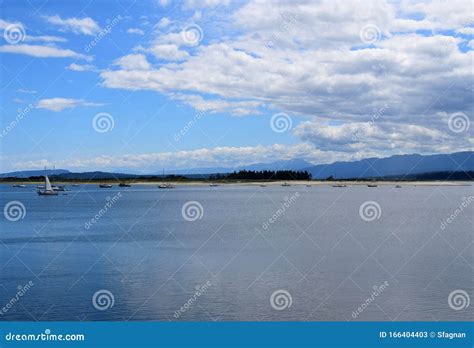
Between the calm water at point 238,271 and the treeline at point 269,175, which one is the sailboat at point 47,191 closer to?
the treeline at point 269,175

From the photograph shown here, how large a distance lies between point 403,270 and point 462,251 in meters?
8.06

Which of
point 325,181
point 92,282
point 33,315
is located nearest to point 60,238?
point 92,282

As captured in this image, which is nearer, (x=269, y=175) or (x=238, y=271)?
(x=238, y=271)

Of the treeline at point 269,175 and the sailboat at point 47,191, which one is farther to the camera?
the treeline at point 269,175

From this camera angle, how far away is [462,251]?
32656 mm

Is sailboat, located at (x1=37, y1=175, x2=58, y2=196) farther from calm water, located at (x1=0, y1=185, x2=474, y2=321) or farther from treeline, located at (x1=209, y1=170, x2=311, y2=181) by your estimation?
calm water, located at (x1=0, y1=185, x2=474, y2=321)

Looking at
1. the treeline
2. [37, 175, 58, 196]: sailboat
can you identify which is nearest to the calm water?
[37, 175, 58, 196]: sailboat

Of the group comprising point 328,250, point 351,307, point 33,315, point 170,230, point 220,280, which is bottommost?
point 33,315

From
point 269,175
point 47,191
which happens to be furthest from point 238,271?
point 269,175

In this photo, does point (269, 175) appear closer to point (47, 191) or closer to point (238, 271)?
point (47, 191)

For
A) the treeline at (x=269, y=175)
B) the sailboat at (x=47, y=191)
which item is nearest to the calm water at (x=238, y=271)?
the sailboat at (x=47, y=191)

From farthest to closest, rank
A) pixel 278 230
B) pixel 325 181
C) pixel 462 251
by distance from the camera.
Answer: pixel 325 181 < pixel 278 230 < pixel 462 251

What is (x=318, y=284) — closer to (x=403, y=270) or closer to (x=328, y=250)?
(x=403, y=270)

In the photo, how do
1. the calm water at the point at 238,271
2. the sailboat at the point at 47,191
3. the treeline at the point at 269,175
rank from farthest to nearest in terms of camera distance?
the treeline at the point at 269,175 < the sailboat at the point at 47,191 < the calm water at the point at 238,271
